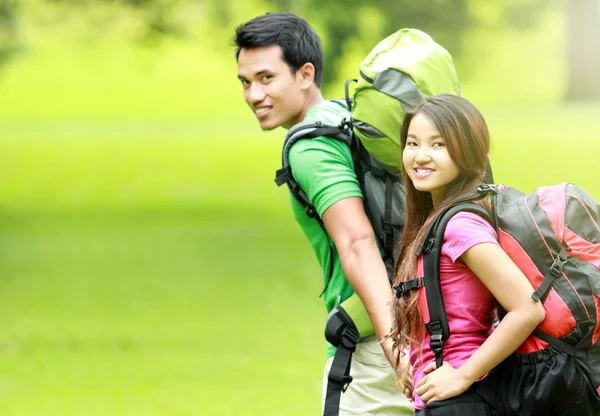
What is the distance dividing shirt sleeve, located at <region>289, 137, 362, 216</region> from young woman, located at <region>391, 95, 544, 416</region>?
320 mm

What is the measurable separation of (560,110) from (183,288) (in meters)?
14.6

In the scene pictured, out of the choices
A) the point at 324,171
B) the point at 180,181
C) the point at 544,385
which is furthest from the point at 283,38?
the point at 180,181

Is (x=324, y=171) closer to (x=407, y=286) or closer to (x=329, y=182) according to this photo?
(x=329, y=182)

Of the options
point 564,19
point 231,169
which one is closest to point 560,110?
point 564,19

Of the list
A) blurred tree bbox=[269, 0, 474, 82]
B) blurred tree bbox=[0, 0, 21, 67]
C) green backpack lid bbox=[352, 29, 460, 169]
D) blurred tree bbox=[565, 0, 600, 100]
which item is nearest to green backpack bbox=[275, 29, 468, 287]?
green backpack lid bbox=[352, 29, 460, 169]

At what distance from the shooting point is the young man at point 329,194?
2.89 m

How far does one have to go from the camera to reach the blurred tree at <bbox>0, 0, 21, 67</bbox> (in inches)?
634

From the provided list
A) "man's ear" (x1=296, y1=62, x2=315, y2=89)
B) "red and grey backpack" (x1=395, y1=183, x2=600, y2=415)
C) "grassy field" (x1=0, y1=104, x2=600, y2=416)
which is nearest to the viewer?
"red and grey backpack" (x1=395, y1=183, x2=600, y2=415)

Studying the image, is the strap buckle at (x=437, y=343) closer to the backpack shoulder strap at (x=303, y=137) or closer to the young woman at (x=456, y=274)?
the young woman at (x=456, y=274)

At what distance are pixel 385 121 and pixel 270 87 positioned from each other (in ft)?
2.20

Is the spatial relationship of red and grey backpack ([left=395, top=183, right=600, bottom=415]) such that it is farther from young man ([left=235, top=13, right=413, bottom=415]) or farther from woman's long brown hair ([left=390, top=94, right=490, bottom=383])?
young man ([left=235, top=13, right=413, bottom=415])

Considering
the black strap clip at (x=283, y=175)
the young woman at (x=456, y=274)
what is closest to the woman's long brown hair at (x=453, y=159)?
the young woman at (x=456, y=274)

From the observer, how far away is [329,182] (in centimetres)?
292

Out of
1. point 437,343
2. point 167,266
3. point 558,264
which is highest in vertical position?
point 167,266
